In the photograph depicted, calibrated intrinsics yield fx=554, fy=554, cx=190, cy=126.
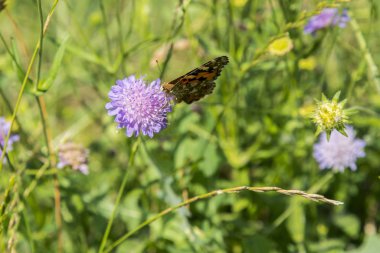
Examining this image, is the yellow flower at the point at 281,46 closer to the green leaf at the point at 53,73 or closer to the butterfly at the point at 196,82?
the butterfly at the point at 196,82

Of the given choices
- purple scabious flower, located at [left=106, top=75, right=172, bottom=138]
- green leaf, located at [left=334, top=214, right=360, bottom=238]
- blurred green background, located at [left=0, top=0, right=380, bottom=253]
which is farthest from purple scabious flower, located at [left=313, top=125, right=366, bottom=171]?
purple scabious flower, located at [left=106, top=75, right=172, bottom=138]

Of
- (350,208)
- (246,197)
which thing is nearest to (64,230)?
(246,197)

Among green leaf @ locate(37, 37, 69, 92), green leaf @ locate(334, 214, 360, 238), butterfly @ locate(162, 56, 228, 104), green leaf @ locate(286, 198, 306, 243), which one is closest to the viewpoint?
butterfly @ locate(162, 56, 228, 104)

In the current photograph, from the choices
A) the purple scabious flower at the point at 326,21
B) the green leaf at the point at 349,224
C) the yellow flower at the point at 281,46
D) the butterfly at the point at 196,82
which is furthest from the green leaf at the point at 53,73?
the green leaf at the point at 349,224

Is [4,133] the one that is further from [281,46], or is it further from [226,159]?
[281,46]

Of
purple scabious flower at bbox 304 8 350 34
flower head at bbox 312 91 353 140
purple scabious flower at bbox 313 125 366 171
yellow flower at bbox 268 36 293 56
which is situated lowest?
flower head at bbox 312 91 353 140

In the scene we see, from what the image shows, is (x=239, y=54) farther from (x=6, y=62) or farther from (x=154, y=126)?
(x=6, y=62)

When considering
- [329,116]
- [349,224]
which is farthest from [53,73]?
[349,224]

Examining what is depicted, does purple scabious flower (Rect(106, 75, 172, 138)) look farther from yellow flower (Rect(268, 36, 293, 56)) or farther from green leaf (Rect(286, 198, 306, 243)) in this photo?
green leaf (Rect(286, 198, 306, 243))
